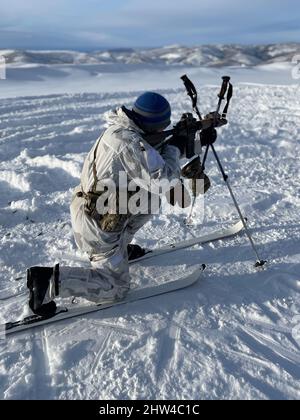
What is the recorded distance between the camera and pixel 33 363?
3137 millimetres

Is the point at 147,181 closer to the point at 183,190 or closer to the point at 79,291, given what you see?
the point at 183,190

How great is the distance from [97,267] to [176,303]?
2.33 feet

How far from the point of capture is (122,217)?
3.75m

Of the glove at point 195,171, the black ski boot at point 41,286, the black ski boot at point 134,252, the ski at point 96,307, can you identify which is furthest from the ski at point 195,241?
the black ski boot at point 41,286

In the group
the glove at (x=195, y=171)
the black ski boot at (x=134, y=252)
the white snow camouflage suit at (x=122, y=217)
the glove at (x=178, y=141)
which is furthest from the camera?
the black ski boot at (x=134, y=252)

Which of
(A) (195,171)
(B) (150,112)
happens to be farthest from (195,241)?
(B) (150,112)

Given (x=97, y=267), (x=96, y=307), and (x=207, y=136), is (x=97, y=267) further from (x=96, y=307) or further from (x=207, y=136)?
(x=207, y=136)

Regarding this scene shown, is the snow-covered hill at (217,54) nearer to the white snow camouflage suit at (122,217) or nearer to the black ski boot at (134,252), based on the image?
the black ski boot at (134,252)

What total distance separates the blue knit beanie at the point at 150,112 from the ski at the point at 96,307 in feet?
4.35

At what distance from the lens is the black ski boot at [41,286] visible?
3.46 meters

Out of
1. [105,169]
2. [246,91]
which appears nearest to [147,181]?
[105,169]

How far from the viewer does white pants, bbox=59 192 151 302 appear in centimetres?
361

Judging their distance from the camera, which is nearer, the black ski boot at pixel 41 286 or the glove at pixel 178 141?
the black ski boot at pixel 41 286
